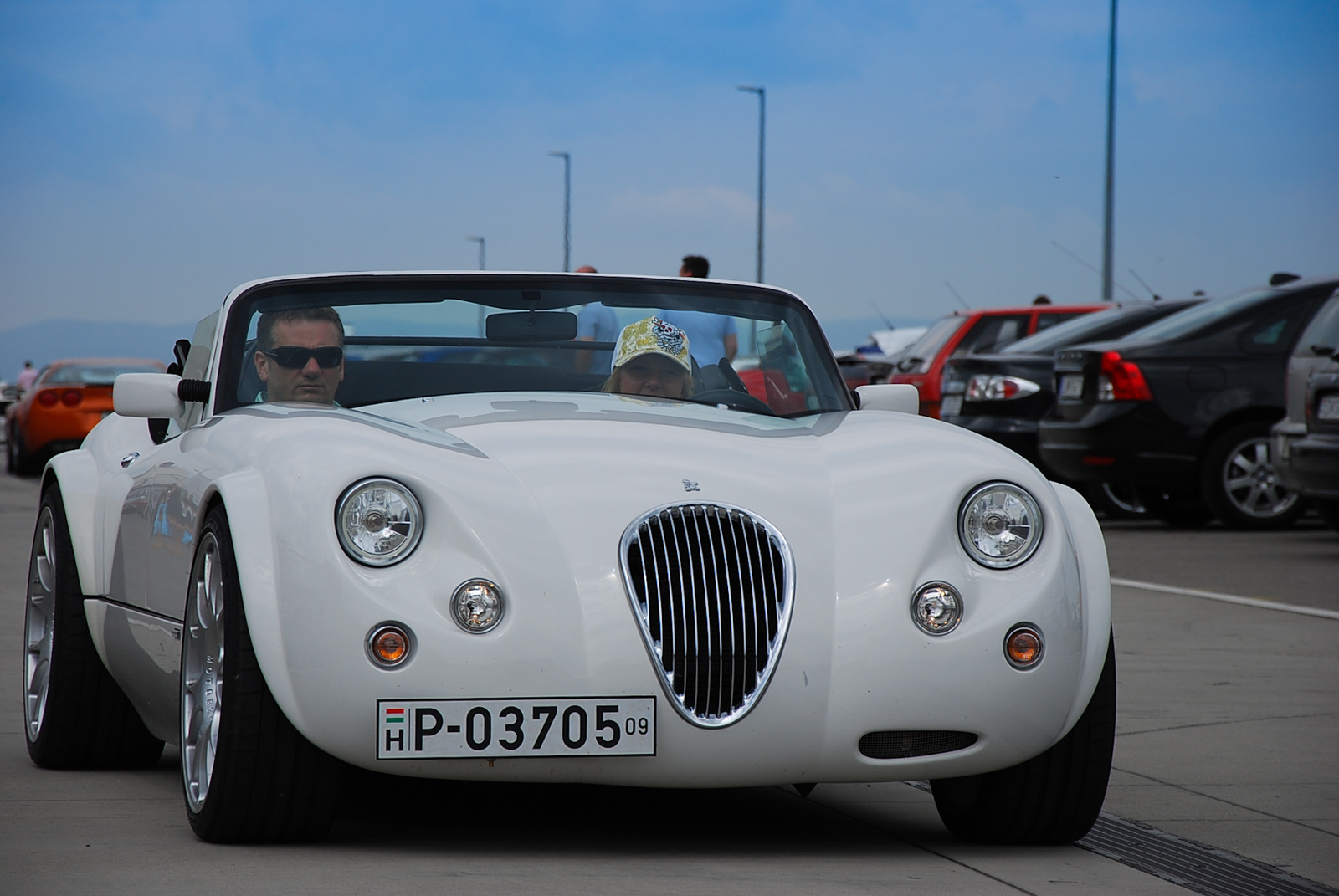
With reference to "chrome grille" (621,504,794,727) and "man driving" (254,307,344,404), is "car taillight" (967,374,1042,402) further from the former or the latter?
"chrome grille" (621,504,794,727)

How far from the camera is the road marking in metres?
9.78

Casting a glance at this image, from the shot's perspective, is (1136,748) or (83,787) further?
(1136,748)

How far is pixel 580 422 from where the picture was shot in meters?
4.49

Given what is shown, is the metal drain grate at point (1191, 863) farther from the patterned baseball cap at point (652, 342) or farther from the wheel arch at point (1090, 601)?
the patterned baseball cap at point (652, 342)

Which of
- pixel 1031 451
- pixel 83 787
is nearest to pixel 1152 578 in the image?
pixel 1031 451

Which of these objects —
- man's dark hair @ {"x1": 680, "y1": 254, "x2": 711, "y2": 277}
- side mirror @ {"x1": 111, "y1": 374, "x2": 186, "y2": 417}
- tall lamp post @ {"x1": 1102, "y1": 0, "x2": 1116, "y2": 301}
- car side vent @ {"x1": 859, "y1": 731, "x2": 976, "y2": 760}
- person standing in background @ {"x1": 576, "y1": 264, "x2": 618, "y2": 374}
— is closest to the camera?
car side vent @ {"x1": 859, "y1": 731, "x2": 976, "y2": 760}

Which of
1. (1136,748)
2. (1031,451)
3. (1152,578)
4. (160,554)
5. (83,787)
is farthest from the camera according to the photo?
(1031,451)

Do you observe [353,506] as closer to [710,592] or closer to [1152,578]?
[710,592]

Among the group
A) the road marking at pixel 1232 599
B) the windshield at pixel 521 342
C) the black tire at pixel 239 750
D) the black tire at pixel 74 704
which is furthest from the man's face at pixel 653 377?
the road marking at pixel 1232 599

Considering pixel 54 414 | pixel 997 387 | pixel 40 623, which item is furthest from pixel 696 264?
pixel 54 414

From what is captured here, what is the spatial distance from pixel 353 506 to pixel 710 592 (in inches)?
28.4

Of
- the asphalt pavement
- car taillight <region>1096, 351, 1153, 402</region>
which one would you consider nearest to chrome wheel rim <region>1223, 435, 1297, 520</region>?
car taillight <region>1096, 351, 1153, 402</region>

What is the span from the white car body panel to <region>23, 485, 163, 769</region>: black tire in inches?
48.9

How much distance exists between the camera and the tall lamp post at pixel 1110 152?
34.4 meters
